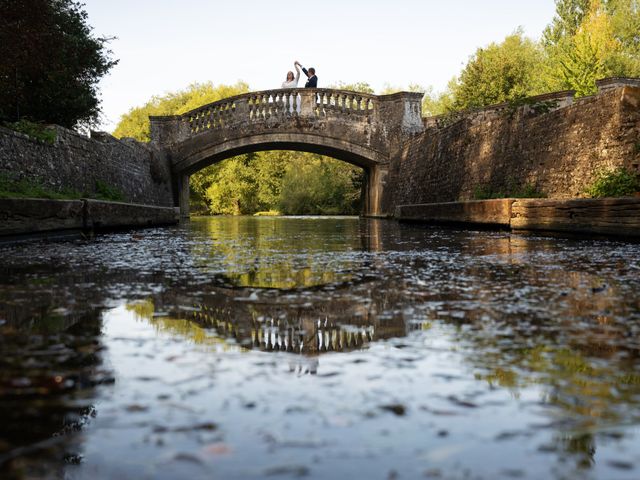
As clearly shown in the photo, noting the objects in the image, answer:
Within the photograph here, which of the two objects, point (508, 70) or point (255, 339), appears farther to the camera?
point (508, 70)

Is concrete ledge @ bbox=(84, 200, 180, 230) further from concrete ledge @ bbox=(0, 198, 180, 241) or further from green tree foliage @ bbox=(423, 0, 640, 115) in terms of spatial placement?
green tree foliage @ bbox=(423, 0, 640, 115)

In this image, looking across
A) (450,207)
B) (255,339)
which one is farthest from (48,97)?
(255,339)

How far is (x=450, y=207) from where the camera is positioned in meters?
14.3

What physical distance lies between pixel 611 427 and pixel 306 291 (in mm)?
2581

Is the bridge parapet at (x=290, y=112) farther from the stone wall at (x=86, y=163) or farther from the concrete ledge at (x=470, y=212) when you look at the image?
the concrete ledge at (x=470, y=212)

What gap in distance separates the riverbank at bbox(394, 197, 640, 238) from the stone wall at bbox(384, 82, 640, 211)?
38.8 inches

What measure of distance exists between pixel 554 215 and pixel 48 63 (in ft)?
33.7

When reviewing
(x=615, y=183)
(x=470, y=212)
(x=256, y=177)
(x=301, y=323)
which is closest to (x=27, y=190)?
(x=470, y=212)

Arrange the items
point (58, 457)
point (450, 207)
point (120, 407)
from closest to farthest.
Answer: point (58, 457) < point (120, 407) < point (450, 207)

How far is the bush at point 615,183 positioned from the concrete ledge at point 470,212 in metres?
1.63

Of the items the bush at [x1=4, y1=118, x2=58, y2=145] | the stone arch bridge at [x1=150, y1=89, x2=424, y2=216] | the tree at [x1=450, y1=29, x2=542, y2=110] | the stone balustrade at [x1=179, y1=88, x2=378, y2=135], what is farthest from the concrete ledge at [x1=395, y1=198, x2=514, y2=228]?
the tree at [x1=450, y1=29, x2=542, y2=110]

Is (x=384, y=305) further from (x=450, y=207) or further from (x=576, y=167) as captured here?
(x=450, y=207)

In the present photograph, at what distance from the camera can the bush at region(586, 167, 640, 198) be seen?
30.9ft

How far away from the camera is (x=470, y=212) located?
1304 cm
